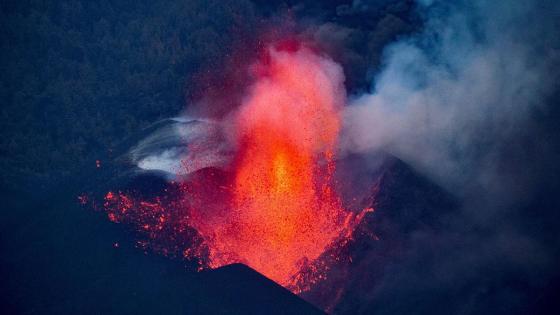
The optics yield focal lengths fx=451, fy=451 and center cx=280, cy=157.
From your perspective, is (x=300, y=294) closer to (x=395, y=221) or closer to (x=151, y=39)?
(x=395, y=221)

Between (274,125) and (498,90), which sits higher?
(498,90)

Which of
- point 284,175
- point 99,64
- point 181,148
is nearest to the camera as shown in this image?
point 284,175

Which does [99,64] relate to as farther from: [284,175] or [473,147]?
[473,147]

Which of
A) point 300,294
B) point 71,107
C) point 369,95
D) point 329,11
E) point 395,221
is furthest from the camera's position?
point 71,107

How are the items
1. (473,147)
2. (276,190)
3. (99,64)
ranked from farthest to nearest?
(99,64), (276,190), (473,147)

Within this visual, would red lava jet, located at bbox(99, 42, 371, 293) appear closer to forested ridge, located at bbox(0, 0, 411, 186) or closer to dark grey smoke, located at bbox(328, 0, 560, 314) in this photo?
dark grey smoke, located at bbox(328, 0, 560, 314)

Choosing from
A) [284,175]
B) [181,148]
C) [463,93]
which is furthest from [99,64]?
[463,93]

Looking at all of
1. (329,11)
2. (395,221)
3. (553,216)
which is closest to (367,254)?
(395,221)
